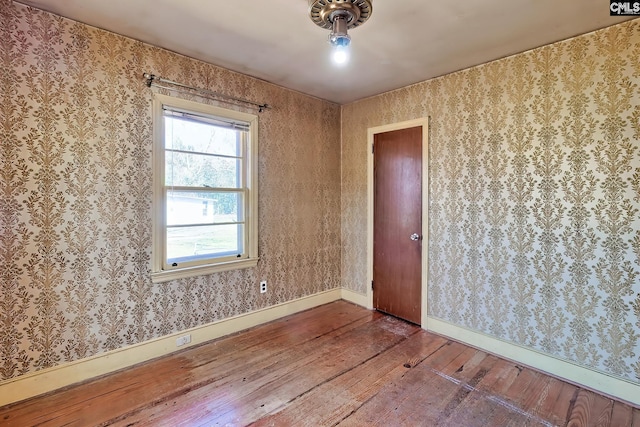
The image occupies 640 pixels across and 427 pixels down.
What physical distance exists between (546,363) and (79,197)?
12.6 ft

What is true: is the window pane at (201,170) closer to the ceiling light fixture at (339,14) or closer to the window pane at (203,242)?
the window pane at (203,242)

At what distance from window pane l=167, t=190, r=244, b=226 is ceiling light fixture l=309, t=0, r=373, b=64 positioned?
A: 1.81 meters

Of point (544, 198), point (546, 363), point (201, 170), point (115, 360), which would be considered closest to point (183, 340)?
point (115, 360)

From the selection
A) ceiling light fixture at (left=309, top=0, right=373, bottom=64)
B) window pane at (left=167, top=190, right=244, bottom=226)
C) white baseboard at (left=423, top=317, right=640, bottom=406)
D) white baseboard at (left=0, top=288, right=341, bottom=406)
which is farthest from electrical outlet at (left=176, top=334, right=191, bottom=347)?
ceiling light fixture at (left=309, top=0, right=373, bottom=64)

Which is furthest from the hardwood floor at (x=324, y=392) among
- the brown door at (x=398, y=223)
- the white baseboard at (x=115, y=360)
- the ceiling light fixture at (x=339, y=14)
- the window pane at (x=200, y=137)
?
the ceiling light fixture at (x=339, y=14)

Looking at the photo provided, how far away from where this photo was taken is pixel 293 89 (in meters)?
3.48

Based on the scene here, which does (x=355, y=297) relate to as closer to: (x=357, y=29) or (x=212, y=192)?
(x=212, y=192)

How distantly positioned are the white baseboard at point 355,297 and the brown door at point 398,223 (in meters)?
0.16

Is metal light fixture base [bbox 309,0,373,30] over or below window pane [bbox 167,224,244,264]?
over

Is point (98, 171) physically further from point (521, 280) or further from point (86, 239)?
point (521, 280)

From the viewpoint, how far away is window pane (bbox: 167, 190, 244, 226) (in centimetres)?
265

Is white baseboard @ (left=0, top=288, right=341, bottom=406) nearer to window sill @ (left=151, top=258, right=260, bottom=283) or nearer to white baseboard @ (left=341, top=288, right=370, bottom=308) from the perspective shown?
window sill @ (left=151, top=258, right=260, bottom=283)

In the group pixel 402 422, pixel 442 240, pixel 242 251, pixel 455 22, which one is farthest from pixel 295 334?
pixel 455 22

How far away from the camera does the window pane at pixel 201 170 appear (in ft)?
8.67
